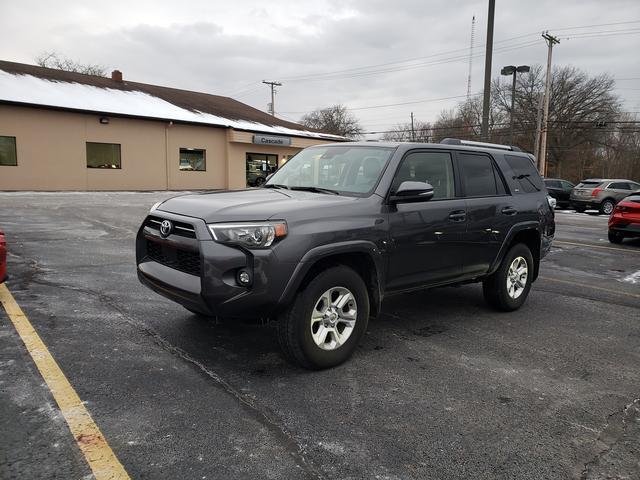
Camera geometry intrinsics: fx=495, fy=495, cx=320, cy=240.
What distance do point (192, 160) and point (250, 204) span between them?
26301mm

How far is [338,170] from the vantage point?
4.66 meters

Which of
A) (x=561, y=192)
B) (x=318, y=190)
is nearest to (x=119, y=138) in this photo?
(x=561, y=192)

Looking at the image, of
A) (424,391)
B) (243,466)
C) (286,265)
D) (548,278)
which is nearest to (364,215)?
(286,265)

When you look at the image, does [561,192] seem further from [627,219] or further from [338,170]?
[338,170]

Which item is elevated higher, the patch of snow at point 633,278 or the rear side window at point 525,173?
the rear side window at point 525,173

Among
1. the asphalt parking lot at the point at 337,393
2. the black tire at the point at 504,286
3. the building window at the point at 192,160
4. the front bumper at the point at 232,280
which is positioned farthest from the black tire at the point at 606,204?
the front bumper at the point at 232,280

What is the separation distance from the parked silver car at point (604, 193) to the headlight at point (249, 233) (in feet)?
74.8

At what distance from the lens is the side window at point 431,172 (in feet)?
14.7

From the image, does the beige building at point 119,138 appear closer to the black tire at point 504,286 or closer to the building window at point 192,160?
the building window at point 192,160

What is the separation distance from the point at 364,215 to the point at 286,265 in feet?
2.90

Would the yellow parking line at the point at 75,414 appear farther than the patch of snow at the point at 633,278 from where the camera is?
No

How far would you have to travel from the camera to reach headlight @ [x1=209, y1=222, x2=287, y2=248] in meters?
3.44

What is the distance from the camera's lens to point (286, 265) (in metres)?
3.46

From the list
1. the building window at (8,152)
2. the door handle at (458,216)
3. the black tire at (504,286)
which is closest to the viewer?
the door handle at (458,216)
